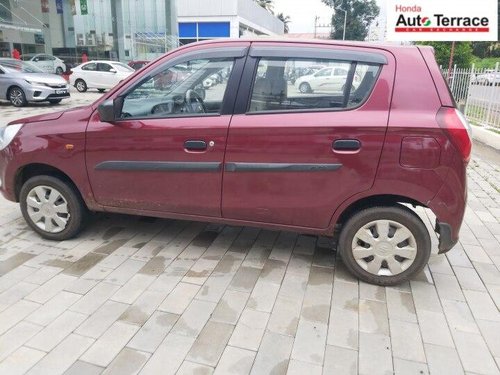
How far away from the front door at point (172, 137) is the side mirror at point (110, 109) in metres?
0.03

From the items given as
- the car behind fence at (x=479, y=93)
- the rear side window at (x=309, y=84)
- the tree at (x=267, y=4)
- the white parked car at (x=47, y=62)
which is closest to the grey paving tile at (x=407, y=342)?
the rear side window at (x=309, y=84)

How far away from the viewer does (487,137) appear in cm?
921

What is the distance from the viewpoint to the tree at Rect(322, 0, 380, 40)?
6203cm

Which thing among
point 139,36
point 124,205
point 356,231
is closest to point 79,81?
point 139,36

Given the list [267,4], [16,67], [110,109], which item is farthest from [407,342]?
[267,4]

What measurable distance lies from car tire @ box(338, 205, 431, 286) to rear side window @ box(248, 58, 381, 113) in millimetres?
838

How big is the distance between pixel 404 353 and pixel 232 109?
79.2 inches

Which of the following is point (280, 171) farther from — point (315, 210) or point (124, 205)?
point (124, 205)

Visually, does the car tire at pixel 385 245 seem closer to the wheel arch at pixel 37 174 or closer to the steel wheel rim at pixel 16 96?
the wheel arch at pixel 37 174

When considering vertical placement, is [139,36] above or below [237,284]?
above

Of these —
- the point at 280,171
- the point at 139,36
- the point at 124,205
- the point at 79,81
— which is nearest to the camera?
the point at 280,171

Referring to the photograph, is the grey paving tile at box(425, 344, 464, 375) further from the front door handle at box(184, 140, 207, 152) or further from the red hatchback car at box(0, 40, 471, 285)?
the front door handle at box(184, 140, 207, 152)

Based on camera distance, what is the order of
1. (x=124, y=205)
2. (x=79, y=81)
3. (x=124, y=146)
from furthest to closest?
(x=79, y=81), (x=124, y=205), (x=124, y=146)

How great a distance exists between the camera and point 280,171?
316cm
